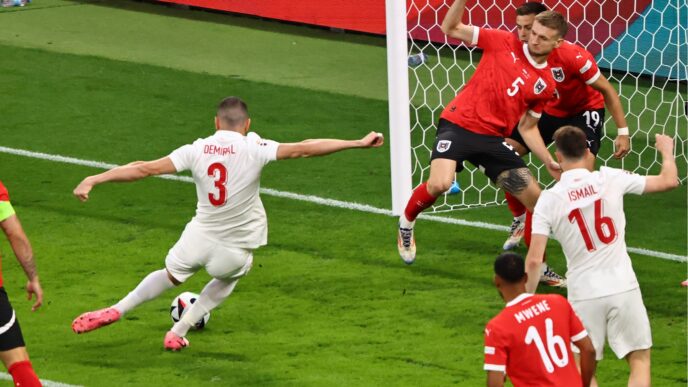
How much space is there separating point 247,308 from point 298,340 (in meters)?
0.82

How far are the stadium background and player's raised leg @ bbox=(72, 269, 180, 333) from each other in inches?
8.4

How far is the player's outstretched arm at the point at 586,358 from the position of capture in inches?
271

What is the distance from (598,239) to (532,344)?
1351 millimetres

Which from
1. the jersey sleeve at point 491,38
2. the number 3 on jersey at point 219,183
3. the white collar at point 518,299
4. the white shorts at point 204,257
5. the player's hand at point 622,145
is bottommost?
the white collar at point 518,299

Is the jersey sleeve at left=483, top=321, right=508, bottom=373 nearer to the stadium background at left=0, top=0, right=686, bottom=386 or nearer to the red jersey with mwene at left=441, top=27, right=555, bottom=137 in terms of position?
the stadium background at left=0, top=0, right=686, bottom=386

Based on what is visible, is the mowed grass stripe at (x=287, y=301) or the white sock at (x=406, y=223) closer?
the mowed grass stripe at (x=287, y=301)

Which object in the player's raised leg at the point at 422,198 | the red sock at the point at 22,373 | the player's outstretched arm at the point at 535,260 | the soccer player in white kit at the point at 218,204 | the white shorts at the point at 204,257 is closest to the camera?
the player's outstretched arm at the point at 535,260

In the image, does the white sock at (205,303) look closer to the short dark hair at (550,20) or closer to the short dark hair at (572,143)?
the short dark hair at (572,143)

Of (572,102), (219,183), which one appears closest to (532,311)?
(219,183)

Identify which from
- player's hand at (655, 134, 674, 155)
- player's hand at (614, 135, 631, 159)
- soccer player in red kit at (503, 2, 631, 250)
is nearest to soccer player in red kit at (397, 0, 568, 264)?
soccer player in red kit at (503, 2, 631, 250)

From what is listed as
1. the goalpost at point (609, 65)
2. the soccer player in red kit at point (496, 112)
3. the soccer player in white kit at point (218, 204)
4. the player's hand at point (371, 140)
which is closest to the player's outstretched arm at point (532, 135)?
the soccer player in red kit at point (496, 112)

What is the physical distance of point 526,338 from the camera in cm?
663

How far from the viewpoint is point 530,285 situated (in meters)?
7.69

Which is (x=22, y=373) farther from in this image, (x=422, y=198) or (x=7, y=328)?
(x=422, y=198)
